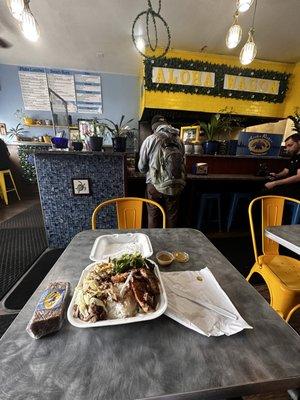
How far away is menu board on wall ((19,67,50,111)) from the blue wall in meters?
0.12

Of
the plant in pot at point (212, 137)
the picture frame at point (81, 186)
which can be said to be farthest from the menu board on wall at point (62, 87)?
the picture frame at point (81, 186)

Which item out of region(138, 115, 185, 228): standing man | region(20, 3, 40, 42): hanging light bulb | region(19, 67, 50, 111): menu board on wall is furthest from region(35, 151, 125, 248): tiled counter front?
region(19, 67, 50, 111): menu board on wall

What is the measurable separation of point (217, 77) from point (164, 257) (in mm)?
4232

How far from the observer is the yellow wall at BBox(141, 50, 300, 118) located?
152 inches

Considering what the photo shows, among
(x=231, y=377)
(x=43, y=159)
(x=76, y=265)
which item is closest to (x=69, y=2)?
(x=43, y=159)

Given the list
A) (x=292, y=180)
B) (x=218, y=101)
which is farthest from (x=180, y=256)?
(x=218, y=101)

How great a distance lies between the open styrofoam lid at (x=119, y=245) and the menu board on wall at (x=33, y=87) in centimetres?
561

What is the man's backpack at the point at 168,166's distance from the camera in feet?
7.15

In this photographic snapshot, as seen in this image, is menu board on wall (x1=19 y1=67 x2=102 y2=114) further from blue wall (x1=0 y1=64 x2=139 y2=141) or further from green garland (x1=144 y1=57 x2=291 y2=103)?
green garland (x1=144 y1=57 x2=291 y2=103)

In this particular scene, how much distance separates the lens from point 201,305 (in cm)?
67

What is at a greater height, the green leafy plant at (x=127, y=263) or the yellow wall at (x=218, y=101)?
the yellow wall at (x=218, y=101)

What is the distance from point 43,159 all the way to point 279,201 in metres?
2.38

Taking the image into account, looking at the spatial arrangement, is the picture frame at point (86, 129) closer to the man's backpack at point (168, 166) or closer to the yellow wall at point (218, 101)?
the man's backpack at point (168, 166)

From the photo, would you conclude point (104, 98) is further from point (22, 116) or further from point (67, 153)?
point (67, 153)
